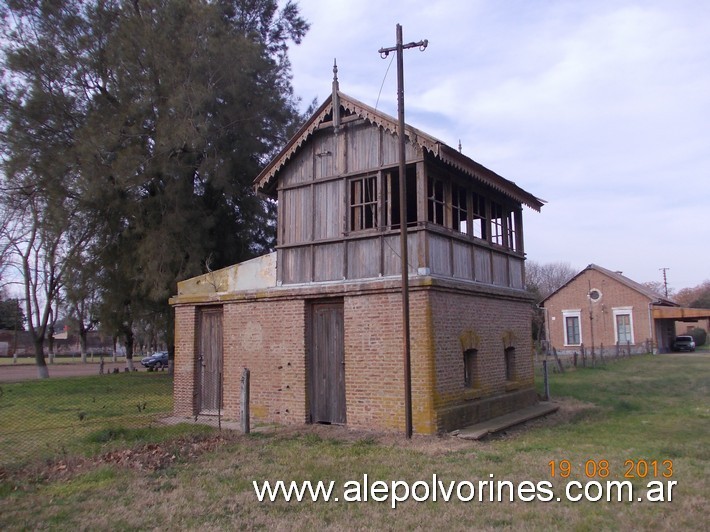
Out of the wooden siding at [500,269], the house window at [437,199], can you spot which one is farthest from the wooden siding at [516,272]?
the house window at [437,199]

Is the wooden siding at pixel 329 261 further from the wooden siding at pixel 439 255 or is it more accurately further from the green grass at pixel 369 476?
the green grass at pixel 369 476

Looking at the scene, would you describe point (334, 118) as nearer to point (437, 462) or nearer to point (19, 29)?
point (437, 462)

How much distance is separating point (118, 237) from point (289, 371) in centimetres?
1410

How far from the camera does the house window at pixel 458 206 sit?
1340cm

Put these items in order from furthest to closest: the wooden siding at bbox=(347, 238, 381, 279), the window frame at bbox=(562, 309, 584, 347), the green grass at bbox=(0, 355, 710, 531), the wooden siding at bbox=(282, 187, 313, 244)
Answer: the window frame at bbox=(562, 309, 584, 347) → the wooden siding at bbox=(282, 187, 313, 244) → the wooden siding at bbox=(347, 238, 381, 279) → the green grass at bbox=(0, 355, 710, 531)

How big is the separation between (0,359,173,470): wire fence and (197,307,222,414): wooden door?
1231 mm

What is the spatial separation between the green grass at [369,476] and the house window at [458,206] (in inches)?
192

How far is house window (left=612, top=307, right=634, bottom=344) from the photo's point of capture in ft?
150

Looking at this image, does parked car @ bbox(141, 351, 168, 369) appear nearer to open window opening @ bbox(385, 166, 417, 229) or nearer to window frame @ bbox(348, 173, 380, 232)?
open window opening @ bbox(385, 166, 417, 229)

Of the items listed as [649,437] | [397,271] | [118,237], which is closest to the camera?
[649,437]

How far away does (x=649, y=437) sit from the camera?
428 inches

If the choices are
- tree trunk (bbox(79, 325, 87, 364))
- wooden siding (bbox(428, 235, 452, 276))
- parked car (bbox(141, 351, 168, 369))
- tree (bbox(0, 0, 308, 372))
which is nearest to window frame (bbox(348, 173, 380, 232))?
A: wooden siding (bbox(428, 235, 452, 276))

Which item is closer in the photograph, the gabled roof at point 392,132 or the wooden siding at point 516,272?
the gabled roof at point 392,132

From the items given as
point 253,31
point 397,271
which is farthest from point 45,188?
point 397,271
